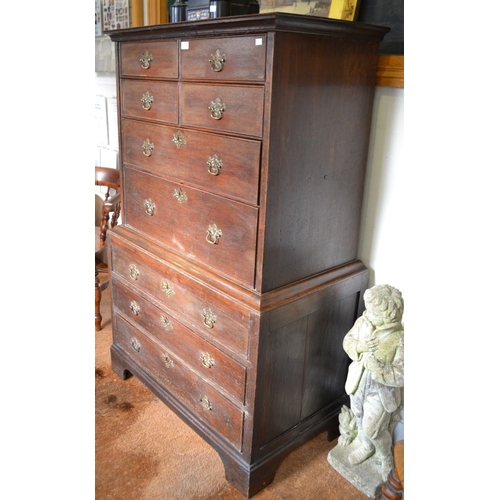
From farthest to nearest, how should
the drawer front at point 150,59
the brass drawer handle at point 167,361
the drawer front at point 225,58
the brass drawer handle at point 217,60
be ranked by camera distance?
the brass drawer handle at point 167,361 → the drawer front at point 150,59 → the brass drawer handle at point 217,60 → the drawer front at point 225,58

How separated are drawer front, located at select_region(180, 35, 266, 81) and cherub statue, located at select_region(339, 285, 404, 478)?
0.83 meters

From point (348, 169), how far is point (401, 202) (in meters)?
0.26

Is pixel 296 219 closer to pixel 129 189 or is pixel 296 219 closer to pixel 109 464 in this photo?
pixel 129 189

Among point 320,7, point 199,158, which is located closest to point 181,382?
point 199,158

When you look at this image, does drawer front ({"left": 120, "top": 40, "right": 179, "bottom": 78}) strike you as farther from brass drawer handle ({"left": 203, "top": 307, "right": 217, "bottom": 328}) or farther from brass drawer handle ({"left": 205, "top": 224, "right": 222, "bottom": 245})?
brass drawer handle ({"left": 203, "top": 307, "right": 217, "bottom": 328})

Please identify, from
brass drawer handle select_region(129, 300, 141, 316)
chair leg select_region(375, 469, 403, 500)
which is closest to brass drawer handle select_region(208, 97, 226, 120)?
brass drawer handle select_region(129, 300, 141, 316)

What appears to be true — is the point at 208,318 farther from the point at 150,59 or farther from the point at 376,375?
the point at 150,59

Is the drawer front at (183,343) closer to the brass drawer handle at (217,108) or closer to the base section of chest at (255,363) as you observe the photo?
the base section of chest at (255,363)

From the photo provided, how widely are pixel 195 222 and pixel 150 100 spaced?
0.51 m

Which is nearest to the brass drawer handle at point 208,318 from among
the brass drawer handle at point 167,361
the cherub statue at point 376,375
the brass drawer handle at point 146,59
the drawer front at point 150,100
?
the brass drawer handle at point 167,361

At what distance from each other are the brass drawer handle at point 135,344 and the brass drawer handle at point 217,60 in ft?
4.27

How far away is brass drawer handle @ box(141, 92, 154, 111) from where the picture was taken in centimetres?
186

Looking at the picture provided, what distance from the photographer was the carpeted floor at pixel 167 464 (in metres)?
1.78
